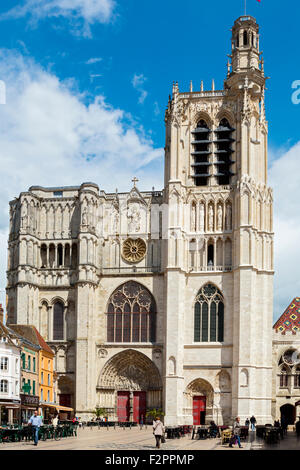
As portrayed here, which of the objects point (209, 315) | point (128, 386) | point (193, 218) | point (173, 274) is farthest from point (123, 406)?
point (193, 218)

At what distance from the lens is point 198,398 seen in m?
60.4

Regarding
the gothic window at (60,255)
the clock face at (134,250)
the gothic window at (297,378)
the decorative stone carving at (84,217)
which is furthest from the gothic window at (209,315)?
the gothic window at (60,255)

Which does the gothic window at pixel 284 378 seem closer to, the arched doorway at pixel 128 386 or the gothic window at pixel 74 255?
the arched doorway at pixel 128 386

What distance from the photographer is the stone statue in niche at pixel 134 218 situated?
208 ft

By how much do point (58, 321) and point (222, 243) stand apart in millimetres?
14282

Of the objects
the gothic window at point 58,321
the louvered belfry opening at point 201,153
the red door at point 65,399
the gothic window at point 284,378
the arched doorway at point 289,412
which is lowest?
the arched doorway at point 289,412

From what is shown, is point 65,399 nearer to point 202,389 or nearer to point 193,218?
point 202,389

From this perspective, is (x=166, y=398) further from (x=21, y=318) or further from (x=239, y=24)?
(x=239, y=24)

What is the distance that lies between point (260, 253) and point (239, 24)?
1999 cm

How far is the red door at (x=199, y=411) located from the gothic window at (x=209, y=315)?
4.61 meters

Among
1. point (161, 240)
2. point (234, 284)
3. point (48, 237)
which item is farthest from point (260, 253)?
point (48, 237)

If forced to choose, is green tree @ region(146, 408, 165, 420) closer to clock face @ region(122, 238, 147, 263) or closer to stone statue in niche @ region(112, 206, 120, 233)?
clock face @ region(122, 238, 147, 263)

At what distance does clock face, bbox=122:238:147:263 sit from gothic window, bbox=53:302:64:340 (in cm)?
648

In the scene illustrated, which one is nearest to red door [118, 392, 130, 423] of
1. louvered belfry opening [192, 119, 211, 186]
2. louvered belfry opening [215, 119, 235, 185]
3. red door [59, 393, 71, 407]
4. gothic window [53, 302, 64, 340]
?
red door [59, 393, 71, 407]
